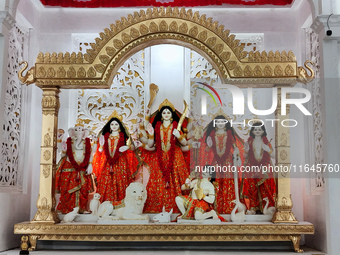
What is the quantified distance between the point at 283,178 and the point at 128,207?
1.79 m

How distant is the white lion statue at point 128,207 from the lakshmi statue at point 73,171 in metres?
0.60

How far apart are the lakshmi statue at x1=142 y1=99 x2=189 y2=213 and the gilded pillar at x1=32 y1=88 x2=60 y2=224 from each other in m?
1.19

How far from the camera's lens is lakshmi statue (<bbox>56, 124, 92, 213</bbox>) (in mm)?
5590

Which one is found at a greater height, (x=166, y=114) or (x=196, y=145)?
(x=166, y=114)

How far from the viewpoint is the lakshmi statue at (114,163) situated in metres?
5.68

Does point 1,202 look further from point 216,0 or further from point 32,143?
point 216,0

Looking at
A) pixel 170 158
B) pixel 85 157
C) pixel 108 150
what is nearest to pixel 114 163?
pixel 108 150

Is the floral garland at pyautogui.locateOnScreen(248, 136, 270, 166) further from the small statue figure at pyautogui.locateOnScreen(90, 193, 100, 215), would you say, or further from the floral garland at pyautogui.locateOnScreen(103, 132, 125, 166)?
the small statue figure at pyautogui.locateOnScreen(90, 193, 100, 215)

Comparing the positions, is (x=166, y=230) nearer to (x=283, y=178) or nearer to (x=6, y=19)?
(x=283, y=178)

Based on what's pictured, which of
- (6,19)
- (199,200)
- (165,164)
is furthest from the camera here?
(165,164)

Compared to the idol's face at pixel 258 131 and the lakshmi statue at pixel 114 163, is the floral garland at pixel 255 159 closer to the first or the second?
the idol's face at pixel 258 131

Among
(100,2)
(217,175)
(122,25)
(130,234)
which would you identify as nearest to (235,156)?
(217,175)

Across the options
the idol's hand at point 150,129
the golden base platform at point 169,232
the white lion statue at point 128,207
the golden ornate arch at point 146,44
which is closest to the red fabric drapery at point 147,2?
the golden ornate arch at point 146,44

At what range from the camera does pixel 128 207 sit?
515cm
